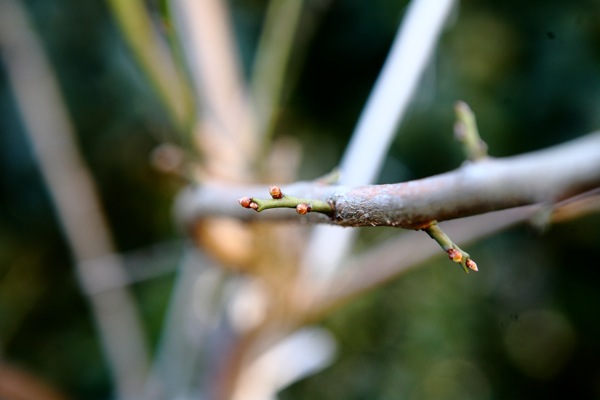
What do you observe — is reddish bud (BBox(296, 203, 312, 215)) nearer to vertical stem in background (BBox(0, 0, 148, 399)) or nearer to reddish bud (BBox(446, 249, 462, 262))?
reddish bud (BBox(446, 249, 462, 262))

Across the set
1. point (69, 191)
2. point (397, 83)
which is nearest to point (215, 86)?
point (397, 83)

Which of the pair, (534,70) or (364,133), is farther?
(534,70)

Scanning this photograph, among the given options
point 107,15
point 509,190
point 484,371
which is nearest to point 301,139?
point 107,15

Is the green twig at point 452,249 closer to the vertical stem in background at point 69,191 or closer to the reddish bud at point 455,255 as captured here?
the reddish bud at point 455,255

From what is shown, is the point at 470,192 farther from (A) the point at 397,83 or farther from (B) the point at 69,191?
(B) the point at 69,191

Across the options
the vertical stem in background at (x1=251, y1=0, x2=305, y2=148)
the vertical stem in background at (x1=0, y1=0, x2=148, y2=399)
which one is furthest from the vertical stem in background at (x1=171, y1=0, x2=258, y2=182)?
the vertical stem in background at (x1=0, y1=0, x2=148, y2=399)

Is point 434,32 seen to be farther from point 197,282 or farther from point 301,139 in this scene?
point 301,139

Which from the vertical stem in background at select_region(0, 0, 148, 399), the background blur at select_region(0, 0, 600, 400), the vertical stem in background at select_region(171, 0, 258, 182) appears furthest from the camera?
the background blur at select_region(0, 0, 600, 400)

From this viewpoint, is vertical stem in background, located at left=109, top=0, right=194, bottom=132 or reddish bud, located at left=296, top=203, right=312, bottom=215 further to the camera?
vertical stem in background, located at left=109, top=0, right=194, bottom=132
